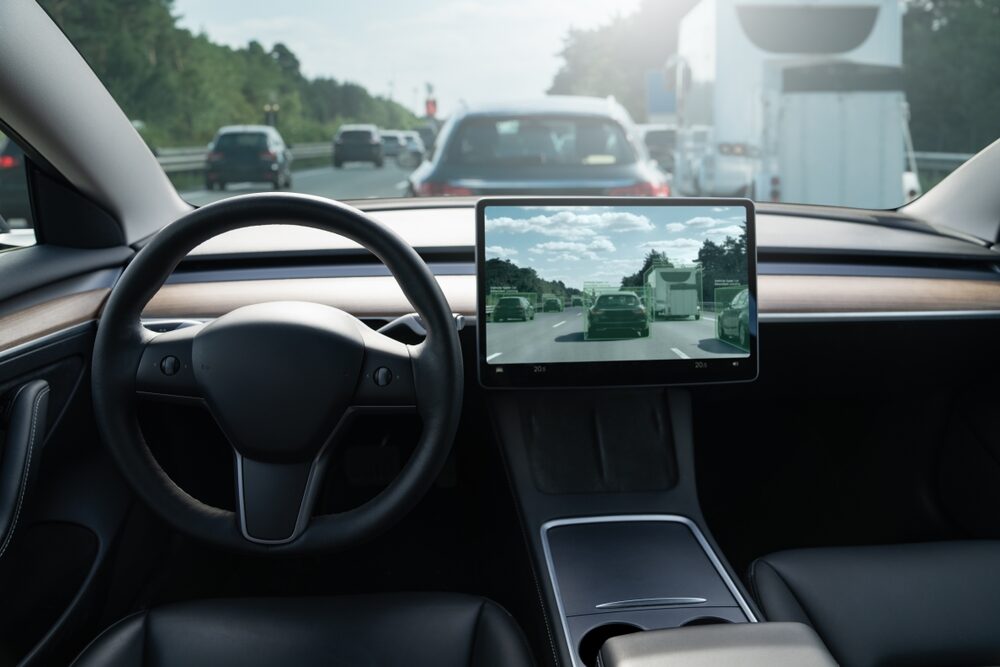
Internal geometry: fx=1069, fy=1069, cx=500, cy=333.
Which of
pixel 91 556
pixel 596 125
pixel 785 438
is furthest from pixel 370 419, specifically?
pixel 596 125

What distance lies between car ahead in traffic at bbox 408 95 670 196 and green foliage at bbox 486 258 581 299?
2.41 meters

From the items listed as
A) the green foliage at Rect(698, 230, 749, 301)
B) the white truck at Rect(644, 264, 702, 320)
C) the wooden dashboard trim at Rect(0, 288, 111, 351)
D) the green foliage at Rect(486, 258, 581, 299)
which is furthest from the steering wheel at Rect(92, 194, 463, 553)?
the green foliage at Rect(698, 230, 749, 301)

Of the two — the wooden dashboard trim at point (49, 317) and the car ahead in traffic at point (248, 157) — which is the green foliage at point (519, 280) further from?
the car ahead in traffic at point (248, 157)

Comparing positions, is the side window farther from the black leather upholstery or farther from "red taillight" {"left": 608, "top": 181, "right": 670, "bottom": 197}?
"red taillight" {"left": 608, "top": 181, "right": 670, "bottom": 197}

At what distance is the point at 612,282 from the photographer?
2451 mm

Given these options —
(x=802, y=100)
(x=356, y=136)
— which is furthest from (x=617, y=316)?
(x=356, y=136)

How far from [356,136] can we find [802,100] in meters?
23.6

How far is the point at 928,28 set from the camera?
2591 centimetres

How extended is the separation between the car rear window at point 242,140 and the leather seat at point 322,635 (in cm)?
2043

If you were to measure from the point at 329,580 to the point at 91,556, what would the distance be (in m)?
0.87

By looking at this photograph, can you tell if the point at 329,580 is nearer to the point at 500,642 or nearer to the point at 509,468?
the point at 509,468

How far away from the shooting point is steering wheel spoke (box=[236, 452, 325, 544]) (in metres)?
2.06

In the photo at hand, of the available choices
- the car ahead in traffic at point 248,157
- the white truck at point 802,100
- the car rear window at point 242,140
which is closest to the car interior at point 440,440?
the white truck at point 802,100

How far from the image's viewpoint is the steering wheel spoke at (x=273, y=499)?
81.0 inches
